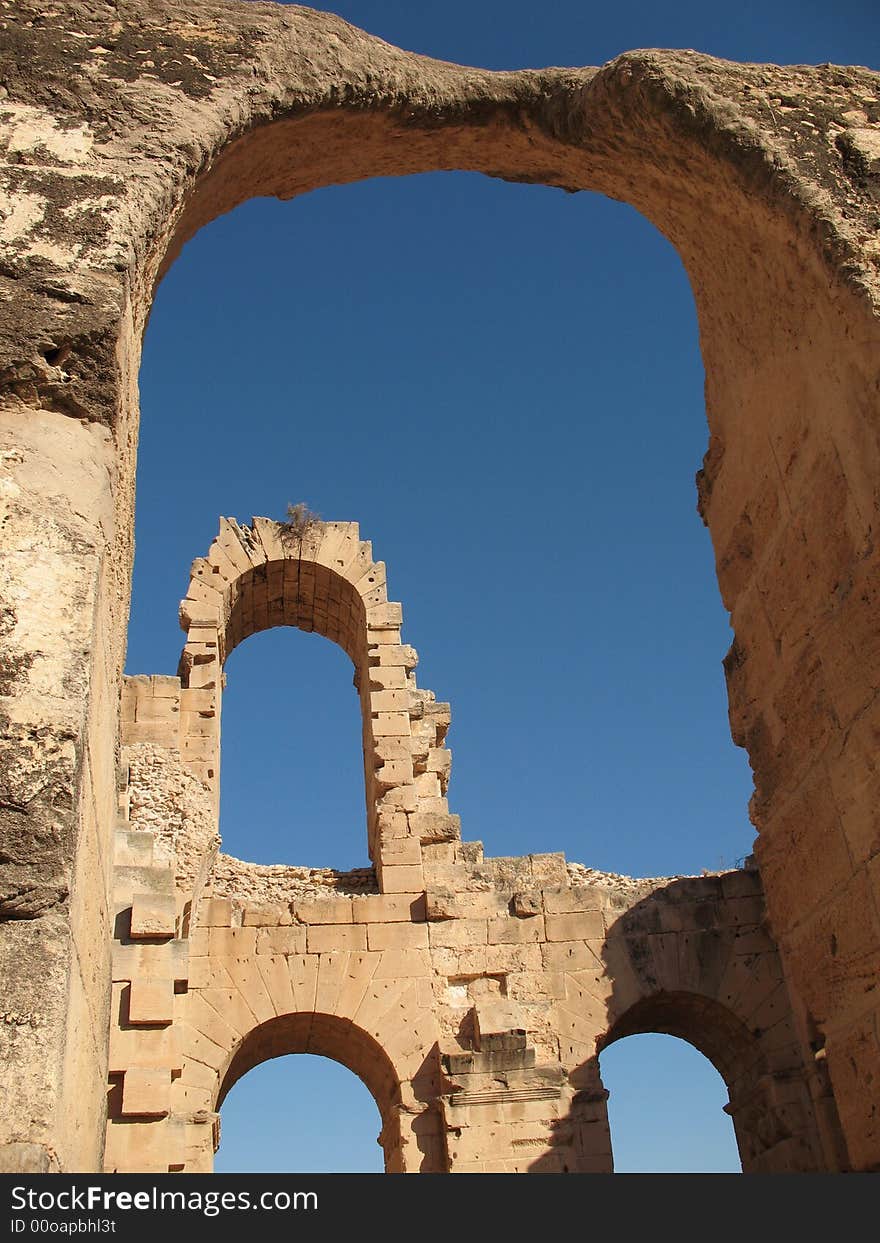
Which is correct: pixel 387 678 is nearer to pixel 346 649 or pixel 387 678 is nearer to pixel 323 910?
pixel 346 649

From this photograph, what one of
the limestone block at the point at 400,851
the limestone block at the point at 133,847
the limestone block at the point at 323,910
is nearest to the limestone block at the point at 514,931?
the limestone block at the point at 400,851

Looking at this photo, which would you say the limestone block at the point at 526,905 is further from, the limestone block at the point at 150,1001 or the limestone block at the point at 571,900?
the limestone block at the point at 150,1001

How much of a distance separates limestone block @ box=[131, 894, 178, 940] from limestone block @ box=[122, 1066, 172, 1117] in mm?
966

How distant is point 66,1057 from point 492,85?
163 inches

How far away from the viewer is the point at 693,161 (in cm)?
440

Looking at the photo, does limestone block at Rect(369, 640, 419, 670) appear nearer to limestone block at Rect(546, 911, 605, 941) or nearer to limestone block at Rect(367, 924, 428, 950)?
limestone block at Rect(367, 924, 428, 950)

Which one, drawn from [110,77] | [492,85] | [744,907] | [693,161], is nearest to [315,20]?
[492,85]

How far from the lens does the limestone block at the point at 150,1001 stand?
8.20 m

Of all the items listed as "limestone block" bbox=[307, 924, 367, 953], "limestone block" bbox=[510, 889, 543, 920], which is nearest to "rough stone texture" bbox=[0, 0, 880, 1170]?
"limestone block" bbox=[510, 889, 543, 920]

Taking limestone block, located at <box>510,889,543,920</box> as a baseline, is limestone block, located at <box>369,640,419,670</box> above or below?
above

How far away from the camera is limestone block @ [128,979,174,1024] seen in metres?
8.20

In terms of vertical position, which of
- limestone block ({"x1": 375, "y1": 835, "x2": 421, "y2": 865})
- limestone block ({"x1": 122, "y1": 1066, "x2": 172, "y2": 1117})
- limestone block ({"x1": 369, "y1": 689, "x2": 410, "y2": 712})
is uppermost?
limestone block ({"x1": 369, "y1": 689, "x2": 410, "y2": 712})

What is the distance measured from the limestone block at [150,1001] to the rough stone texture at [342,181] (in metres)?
5.20

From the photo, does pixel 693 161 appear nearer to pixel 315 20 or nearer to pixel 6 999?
pixel 315 20
